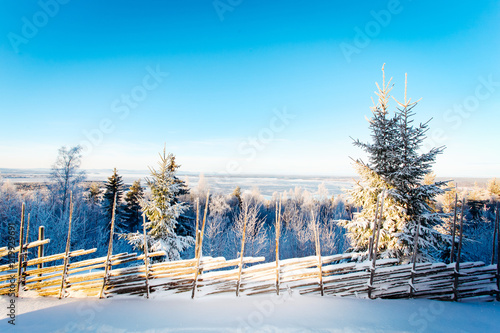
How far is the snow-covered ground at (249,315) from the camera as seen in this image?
385 cm

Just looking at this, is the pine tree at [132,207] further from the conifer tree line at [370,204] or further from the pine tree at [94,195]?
the pine tree at [94,195]

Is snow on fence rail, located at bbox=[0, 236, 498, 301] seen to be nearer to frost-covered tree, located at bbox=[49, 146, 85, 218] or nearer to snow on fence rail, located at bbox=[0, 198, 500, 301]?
snow on fence rail, located at bbox=[0, 198, 500, 301]

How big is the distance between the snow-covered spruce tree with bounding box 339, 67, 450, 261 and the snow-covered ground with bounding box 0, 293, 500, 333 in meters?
1.84

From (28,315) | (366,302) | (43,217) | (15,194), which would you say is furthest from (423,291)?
(15,194)

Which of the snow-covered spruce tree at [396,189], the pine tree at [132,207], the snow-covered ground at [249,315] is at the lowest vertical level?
the pine tree at [132,207]

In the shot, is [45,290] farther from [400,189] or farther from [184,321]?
[400,189]

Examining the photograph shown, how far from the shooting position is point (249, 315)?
4.13 metres

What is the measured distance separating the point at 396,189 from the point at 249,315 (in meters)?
5.58

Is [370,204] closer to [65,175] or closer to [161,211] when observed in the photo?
[161,211]

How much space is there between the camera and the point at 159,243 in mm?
9711

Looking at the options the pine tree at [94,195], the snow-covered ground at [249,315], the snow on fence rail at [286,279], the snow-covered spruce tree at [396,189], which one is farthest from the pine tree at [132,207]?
the snow-covered spruce tree at [396,189]

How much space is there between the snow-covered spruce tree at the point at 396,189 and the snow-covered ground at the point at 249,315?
184 centimetres

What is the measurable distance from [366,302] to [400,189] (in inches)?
145

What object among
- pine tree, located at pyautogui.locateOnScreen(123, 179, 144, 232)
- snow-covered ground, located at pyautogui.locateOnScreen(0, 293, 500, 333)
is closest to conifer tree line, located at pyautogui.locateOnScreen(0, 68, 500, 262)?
snow-covered ground, located at pyautogui.locateOnScreen(0, 293, 500, 333)
